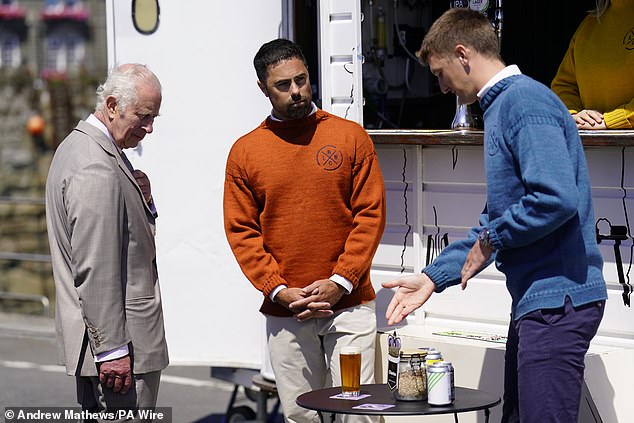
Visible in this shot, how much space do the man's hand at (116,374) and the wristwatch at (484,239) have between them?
1.16 metres

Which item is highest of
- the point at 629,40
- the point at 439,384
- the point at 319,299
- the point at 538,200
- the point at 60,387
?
the point at 629,40

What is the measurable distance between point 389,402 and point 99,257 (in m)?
1.01

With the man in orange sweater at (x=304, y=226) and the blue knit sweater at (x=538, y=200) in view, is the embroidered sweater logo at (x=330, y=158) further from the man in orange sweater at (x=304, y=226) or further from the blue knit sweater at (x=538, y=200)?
the blue knit sweater at (x=538, y=200)

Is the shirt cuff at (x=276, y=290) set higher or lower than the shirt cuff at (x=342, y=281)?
lower

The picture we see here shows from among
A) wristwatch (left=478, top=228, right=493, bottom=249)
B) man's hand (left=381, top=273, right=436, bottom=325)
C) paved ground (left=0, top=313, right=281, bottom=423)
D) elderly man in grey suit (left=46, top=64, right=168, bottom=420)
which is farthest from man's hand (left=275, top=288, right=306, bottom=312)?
paved ground (left=0, top=313, right=281, bottom=423)

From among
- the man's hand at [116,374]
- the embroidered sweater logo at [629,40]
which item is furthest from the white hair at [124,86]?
the embroidered sweater logo at [629,40]

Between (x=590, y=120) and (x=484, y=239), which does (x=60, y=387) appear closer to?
(x=590, y=120)

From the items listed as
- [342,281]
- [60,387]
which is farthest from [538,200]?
[60,387]

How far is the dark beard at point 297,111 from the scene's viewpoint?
4.30m

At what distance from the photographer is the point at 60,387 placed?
25.0 feet

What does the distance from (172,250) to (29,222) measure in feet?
25.6

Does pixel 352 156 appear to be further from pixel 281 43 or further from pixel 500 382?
pixel 500 382

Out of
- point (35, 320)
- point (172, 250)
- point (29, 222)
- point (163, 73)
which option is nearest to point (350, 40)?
point (163, 73)

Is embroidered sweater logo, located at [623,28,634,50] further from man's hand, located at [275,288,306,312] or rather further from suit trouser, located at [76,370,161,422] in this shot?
suit trouser, located at [76,370,161,422]
